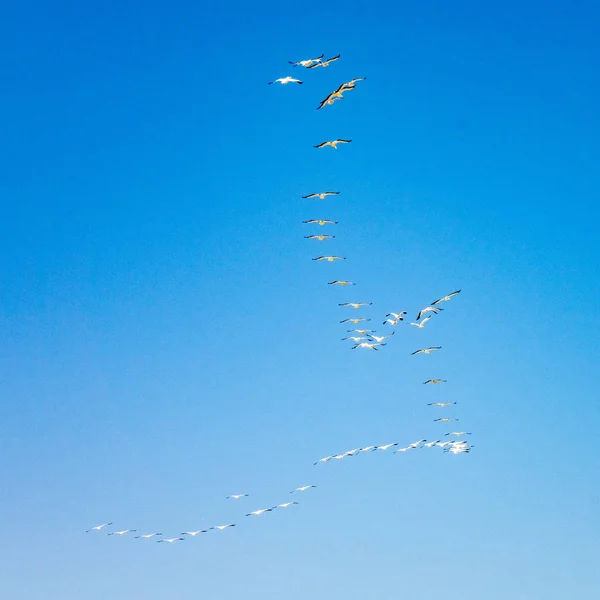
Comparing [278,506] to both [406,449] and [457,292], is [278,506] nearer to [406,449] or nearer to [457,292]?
[406,449]

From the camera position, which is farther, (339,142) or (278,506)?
(278,506)

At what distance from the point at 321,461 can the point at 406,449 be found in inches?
315

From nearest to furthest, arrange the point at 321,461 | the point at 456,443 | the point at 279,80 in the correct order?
the point at 279,80
the point at 321,461
the point at 456,443

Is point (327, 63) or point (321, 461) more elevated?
point (327, 63)

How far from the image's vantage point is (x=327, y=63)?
6344cm

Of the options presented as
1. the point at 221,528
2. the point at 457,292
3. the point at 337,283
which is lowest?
the point at 221,528

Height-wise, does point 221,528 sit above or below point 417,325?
below

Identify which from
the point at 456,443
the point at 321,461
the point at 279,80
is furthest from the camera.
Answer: the point at 456,443

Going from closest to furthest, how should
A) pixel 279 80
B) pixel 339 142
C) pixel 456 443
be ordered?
pixel 279 80, pixel 339 142, pixel 456 443

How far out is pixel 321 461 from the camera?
75312 mm

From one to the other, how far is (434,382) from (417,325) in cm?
772

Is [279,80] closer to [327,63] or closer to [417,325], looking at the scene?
[327,63]

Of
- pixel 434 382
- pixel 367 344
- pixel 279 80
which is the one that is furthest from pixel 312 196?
pixel 434 382

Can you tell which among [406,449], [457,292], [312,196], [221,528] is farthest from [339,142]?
[221,528]
